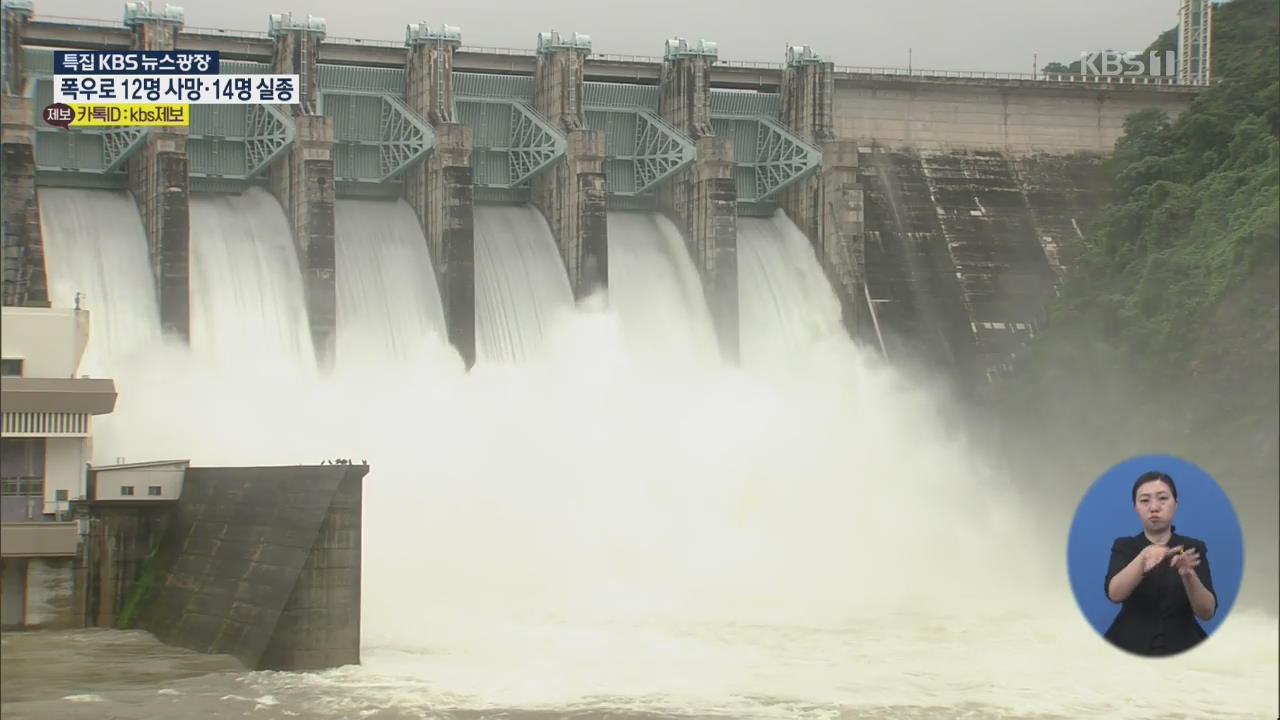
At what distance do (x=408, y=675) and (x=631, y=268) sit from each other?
22.9 metres

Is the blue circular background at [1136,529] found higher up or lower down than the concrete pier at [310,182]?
lower down

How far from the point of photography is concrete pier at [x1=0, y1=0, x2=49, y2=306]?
3856cm

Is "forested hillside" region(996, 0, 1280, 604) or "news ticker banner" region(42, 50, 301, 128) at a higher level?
"news ticker banner" region(42, 50, 301, 128)

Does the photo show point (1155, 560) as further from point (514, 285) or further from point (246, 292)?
point (514, 285)

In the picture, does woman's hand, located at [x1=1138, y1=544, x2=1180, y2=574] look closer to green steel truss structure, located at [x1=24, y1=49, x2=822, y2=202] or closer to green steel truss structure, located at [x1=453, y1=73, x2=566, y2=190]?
green steel truss structure, located at [x1=24, y1=49, x2=822, y2=202]

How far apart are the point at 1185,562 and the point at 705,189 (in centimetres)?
3955

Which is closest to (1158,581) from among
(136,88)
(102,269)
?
(102,269)

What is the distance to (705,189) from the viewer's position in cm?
4872

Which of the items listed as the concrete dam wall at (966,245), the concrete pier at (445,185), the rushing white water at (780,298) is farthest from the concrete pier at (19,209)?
the concrete dam wall at (966,245)

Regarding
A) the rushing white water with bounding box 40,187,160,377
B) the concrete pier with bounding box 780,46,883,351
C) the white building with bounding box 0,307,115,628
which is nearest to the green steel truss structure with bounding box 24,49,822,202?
the concrete pier with bounding box 780,46,883,351

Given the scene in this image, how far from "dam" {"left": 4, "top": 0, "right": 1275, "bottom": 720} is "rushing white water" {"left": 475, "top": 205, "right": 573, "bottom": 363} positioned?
0.11 meters

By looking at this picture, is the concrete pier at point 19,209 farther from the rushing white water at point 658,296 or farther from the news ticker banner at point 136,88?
the rushing white water at point 658,296

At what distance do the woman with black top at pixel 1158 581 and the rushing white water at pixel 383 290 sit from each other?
34205mm

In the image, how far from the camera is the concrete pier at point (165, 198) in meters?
40.3
